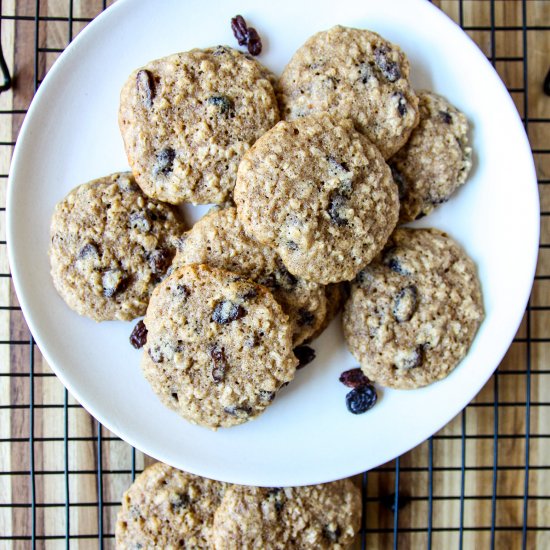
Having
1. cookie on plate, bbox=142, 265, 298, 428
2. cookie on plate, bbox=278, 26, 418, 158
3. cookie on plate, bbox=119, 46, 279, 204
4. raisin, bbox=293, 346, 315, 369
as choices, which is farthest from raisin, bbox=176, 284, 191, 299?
cookie on plate, bbox=278, 26, 418, 158

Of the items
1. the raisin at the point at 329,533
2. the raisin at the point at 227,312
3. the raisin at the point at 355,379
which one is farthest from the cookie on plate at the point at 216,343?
the raisin at the point at 329,533

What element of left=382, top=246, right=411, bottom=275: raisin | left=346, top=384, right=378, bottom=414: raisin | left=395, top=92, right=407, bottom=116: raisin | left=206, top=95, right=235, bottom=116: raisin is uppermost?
left=206, top=95, right=235, bottom=116: raisin

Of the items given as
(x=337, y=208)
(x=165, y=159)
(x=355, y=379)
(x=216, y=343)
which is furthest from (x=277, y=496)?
(x=165, y=159)

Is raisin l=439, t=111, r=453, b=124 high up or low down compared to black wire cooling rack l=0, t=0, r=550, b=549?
up

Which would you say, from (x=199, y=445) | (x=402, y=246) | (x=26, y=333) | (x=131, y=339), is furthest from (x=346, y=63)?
(x=26, y=333)

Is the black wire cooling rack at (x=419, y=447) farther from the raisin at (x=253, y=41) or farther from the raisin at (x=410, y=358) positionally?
the raisin at (x=253, y=41)

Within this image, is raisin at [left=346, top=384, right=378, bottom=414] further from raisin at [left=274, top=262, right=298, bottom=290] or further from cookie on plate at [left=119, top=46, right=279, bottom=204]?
cookie on plate at [left=119, top=46, right=279, bottom=204]

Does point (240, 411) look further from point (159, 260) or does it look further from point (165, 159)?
point (165, 159)
